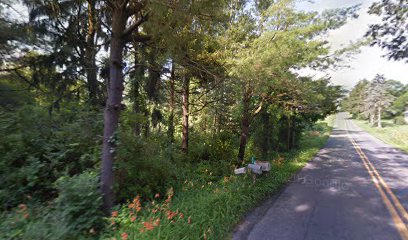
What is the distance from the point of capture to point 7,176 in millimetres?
4676

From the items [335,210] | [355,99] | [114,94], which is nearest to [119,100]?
[114,94]

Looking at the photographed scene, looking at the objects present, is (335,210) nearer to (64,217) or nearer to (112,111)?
(112,111)

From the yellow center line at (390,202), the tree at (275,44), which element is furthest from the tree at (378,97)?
the tree at (275,44)

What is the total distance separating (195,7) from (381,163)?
12.1 m

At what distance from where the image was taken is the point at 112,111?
4.43 meters

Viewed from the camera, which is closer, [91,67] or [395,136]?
[91,67]

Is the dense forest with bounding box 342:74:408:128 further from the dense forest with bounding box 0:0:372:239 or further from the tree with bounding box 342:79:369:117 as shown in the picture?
the dense forest with bounding box 0:0:372:239

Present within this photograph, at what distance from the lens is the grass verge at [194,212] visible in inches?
145

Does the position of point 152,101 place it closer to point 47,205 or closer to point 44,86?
point 44,86

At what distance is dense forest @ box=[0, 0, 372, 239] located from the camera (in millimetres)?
4016

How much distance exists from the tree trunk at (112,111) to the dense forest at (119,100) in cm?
2

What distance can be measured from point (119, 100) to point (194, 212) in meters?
2.55

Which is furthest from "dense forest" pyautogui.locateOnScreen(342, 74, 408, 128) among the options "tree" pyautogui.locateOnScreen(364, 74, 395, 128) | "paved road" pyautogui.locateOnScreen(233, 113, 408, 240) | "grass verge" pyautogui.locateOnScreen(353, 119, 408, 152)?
"paved road" pyautogui.locateOnScreen(233, 113, 408, 240)

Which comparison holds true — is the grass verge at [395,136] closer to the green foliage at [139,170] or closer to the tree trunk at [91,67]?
the green foliage at [139,170]
